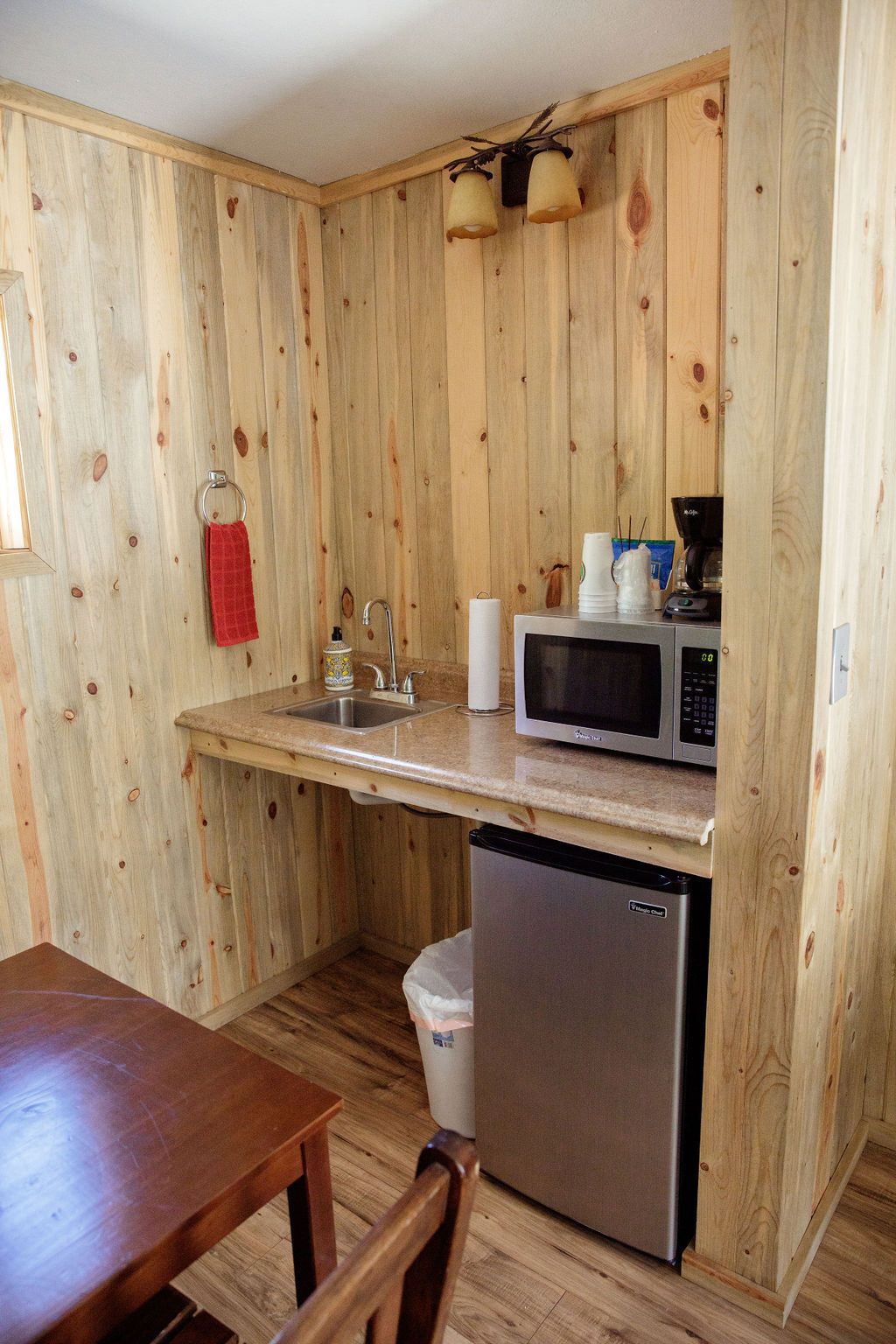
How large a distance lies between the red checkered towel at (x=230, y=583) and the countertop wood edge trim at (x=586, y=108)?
3.50ft

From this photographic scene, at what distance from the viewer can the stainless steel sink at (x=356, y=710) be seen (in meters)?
2.64

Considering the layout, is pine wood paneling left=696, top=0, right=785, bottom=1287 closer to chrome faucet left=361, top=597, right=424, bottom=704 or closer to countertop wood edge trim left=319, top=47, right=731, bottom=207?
countertop wood edge trim left=319, top=47, right=731, bottom=207

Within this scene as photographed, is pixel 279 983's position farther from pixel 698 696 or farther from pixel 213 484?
pixel 698 696

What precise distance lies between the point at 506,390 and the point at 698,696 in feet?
3.68

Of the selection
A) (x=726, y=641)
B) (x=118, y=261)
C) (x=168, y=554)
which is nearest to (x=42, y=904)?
(x=168, y=554)

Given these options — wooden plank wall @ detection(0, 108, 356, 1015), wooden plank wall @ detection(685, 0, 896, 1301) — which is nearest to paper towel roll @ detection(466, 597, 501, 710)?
wooden plank wall @ detection(0, 108, 356, 1015)

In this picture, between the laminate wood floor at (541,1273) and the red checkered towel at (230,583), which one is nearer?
the laminate wood floor at (541,1273)

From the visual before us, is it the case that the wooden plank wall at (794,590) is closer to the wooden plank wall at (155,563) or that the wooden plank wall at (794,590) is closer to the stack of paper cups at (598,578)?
the stack of paper cups at (598,578)

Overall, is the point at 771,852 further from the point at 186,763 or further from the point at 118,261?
the point at 118,261

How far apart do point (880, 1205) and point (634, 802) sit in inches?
44.9

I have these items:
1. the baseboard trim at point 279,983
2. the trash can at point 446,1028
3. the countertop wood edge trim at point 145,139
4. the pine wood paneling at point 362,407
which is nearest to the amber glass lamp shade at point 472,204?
the pine wood paneling at point 362,407

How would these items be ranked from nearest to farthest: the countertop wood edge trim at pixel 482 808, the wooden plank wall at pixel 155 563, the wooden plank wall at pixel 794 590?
the wooden plank wall at pixel 794 590, the countertop wood edge trim at pixel 482 808, the wooden plank wall at pixel 155 563

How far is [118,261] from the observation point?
2326mm

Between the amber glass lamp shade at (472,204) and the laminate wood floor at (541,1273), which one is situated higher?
the amber glass lamp shade at (472,204)
